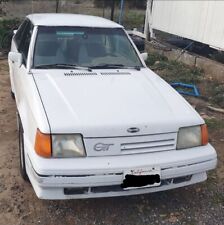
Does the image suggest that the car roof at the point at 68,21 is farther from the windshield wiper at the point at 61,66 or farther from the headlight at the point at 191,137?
the headlight at the point at 191,137

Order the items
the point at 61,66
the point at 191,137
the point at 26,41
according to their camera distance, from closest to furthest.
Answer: the point at 191,137 < the point at 61,66 < the point at 26,41

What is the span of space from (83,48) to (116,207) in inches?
73.4

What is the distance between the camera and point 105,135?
3.00m

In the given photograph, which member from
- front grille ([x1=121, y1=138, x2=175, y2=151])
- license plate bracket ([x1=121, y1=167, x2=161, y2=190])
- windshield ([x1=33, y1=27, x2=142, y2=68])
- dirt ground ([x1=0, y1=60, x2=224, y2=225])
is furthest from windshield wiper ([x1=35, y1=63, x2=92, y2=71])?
license plate bracket ([x1=121, y1=167, x2=161, y2=190])

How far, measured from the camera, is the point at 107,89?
3650mm

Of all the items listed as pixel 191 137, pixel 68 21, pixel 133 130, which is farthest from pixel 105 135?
pixel 68 21

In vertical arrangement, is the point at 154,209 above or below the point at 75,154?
below

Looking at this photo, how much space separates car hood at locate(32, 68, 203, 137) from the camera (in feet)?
9.93

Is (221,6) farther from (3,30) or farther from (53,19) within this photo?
(3,30)

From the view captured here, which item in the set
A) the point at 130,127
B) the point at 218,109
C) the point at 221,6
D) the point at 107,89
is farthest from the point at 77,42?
the point at 221,6

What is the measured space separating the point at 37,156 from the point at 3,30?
8.37m

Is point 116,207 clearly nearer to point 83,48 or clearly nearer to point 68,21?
point 83,48

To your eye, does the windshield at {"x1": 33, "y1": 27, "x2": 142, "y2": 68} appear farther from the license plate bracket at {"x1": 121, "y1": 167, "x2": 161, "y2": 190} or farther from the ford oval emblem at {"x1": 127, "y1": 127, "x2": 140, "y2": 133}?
the license plate bracket at {"x1": 121, "y1": 167, "x2": 161, "y2": 190}

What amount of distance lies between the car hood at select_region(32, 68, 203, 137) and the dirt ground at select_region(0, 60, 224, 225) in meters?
0.81
